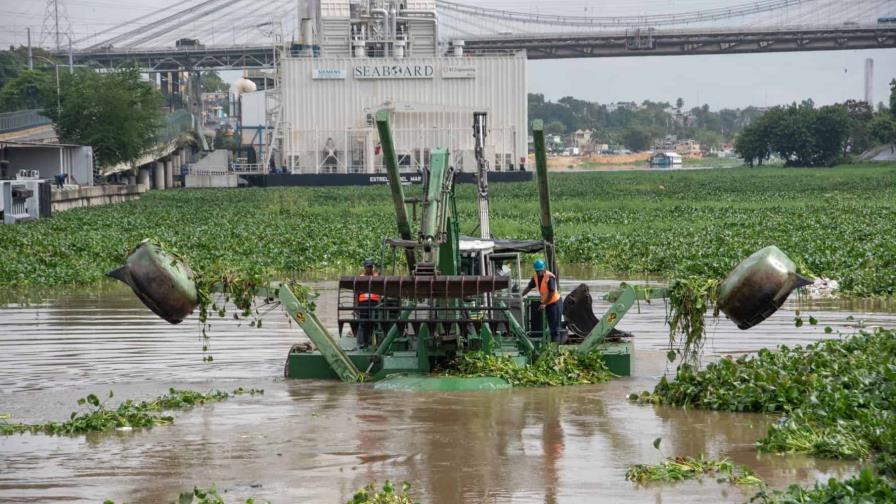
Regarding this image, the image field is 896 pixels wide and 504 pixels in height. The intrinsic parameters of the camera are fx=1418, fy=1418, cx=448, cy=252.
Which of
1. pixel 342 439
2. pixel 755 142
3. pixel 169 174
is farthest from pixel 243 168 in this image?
pixel 342 439

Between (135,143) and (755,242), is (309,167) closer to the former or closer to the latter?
(135,143)

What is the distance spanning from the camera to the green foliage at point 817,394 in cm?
1308

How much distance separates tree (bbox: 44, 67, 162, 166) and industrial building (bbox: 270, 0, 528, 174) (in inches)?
548

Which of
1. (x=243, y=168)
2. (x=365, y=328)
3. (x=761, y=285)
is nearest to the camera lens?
(x=761, y=285)

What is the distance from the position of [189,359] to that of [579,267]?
54.8 ft

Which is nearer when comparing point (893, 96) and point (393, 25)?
point (393, 25)

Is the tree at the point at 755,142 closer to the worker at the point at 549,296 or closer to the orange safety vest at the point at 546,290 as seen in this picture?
the worker at the point at 549,296

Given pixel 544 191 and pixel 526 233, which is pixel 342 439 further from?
pixel 526 233

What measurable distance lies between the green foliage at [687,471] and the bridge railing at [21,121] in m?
79.7

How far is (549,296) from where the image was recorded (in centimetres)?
1828

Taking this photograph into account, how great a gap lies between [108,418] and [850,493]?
8202 millimetres

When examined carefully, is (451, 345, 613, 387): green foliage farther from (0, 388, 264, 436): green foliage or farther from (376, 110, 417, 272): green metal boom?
(0, 388, 264, 436): green foliage

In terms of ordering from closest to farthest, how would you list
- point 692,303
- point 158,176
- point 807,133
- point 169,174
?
point 692,303 → point 158,176 → point 169,174 → point 807,133

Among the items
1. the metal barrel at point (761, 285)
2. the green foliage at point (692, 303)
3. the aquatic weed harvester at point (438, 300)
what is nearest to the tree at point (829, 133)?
the aquatic weed harvester at point (438, 300)
